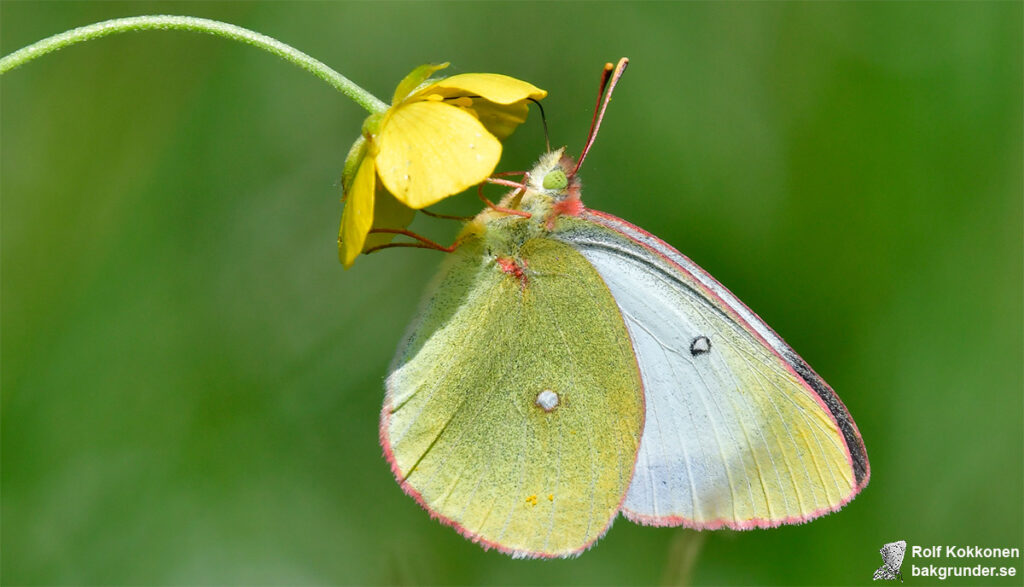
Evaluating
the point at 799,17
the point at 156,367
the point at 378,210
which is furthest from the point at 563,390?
the point at 799,17

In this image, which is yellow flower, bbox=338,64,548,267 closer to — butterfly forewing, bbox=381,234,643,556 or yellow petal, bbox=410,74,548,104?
yellow petal, bbox=410,74,548,104

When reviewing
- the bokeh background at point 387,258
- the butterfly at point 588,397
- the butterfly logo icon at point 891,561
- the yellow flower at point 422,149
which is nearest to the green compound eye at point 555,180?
the butterfly at point 588,397

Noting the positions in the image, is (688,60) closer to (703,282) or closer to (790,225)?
(790,225)

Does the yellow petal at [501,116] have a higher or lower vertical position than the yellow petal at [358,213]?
higher

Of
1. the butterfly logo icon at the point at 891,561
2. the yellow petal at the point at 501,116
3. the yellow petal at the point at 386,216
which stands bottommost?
the butterfly logo icon at the point at 891,561

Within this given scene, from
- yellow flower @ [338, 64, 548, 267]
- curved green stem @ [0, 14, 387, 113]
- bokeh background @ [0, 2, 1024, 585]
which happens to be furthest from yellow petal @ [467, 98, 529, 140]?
bokeh background @ [0, 2, 1024, 585]

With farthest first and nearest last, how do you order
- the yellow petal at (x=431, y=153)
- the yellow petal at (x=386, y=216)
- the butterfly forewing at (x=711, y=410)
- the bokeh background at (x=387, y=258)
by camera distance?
the bokeh background at (x=387, y=258)
the butterfly forewing at (x=711, y=410)
the yellow petal at (x=386, y=216)
the yellow petal at (x=431, y=153)

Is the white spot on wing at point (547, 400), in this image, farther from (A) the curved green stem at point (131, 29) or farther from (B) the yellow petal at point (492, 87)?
(A) the curved green stem at point (131, 29)

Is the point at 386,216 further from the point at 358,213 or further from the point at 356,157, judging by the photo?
the point at 358,213

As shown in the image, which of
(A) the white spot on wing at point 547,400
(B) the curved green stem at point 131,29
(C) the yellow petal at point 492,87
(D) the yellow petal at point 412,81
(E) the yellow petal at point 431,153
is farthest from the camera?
(A) the white spot on wing at point 547,400
